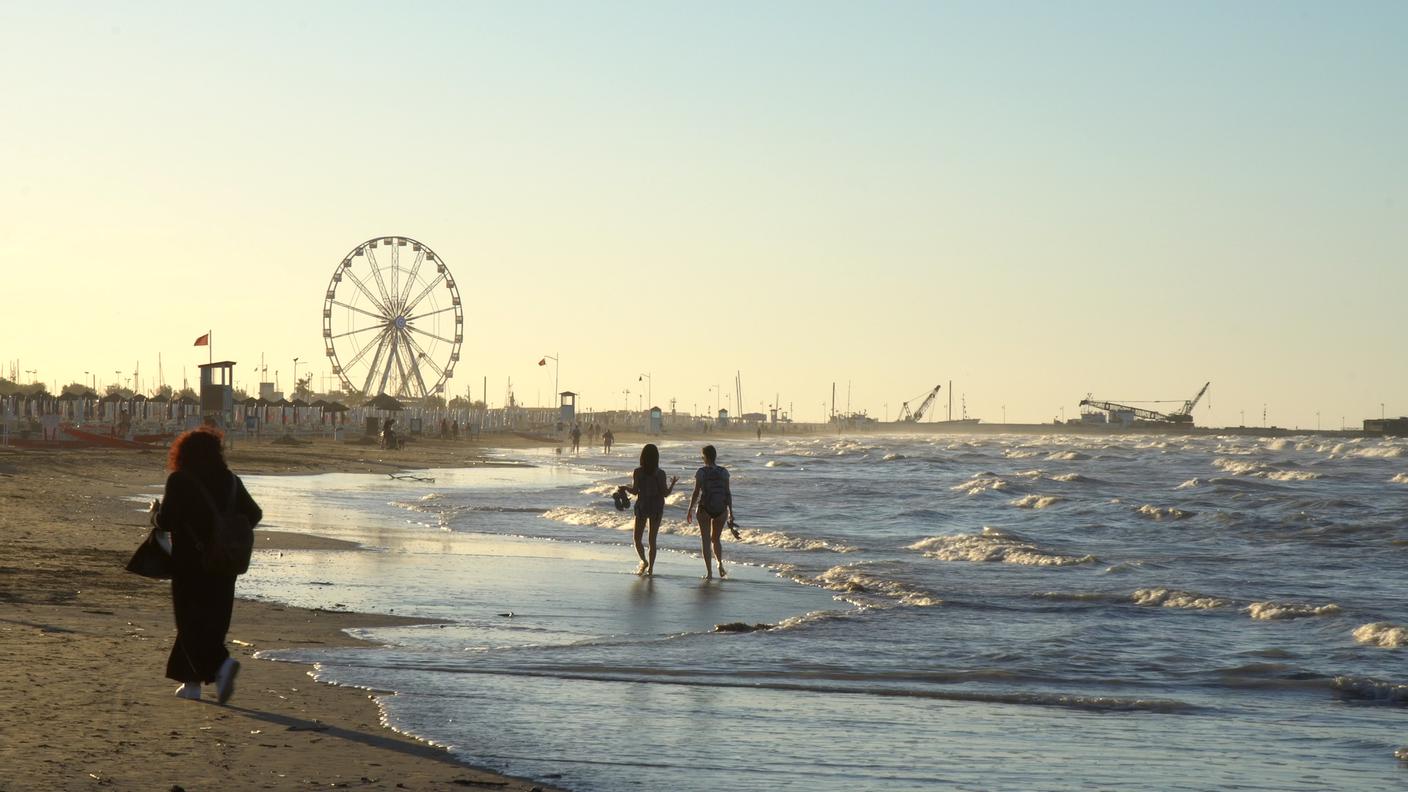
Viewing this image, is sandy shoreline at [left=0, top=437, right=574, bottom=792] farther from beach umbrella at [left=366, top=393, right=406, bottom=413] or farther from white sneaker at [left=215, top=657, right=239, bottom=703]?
beach umbrella at [left=366, top=393, right=406, bottom=413]

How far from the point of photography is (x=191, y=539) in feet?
25.3

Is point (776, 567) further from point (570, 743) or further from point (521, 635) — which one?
point (570, 743)

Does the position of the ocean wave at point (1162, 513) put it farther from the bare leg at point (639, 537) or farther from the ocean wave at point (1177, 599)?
the bare leg at point (639, 537)

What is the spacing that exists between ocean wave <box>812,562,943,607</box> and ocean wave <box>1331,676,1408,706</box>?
5.01 meters

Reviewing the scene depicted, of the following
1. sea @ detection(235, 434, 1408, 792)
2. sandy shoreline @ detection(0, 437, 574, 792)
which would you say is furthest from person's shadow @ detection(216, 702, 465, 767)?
sea @ detection(235, 434, 1408, 792)

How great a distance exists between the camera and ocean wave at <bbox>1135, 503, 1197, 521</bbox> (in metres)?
29.7

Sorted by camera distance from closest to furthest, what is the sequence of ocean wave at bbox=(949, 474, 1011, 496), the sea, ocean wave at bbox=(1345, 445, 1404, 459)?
the sea
ocean wave at bbox=(949, 474, 1011, 496)
ocean wave at bbox=(1345, 445, 1404, 459)

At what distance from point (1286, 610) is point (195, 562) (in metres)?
10.7

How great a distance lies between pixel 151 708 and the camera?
753 cm

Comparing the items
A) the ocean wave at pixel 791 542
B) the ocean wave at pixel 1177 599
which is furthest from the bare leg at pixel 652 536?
the ocean wave at pixel 1177 599

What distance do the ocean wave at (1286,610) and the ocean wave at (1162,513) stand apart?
602 inches

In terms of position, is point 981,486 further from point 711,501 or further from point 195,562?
point 195,562

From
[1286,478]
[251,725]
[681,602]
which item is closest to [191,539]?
[251,725]

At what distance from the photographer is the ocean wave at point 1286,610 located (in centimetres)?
1412
